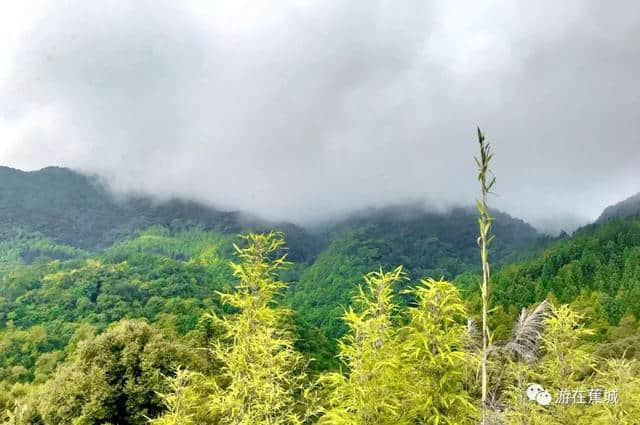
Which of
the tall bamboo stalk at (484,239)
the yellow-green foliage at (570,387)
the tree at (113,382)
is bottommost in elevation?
the tree at (113,382)

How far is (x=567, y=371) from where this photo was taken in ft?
34.0

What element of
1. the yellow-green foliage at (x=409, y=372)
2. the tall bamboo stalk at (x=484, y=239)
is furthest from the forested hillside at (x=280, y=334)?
the tall bamboo stalk at (x=484, y=239)

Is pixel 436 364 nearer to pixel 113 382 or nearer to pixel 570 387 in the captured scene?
pixel 570 387

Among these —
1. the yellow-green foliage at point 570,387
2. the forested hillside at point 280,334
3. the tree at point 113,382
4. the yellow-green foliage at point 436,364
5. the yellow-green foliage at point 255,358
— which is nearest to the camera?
the yellow-green foliage at point 436,364

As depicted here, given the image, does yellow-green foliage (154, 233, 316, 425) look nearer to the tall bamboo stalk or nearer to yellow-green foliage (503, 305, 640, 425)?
yellow-green foliage (503, 305, 640, 425)

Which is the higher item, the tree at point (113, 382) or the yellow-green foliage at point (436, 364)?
the yellow-green foliage at point (436, 364)

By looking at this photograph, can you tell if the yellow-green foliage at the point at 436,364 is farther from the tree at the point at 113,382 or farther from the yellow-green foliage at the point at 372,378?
the tree at the point at 113,382

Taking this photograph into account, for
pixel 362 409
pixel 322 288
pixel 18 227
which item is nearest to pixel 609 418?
pixel 362 409

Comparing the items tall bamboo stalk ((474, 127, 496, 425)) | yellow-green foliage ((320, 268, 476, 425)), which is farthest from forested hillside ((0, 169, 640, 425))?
tall bamboo stalk ((474, 127, 496, 425))

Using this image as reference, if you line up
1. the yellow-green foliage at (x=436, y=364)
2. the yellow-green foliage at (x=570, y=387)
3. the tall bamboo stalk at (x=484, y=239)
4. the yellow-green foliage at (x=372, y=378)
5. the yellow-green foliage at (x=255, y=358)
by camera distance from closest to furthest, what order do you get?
1. the tall bamboo stalk at (x=484, y=239)
2. the yellow-green foliage at (x=372, y=378)
3. the yellow-green foliage at (x=436, y=364)
4. the yellow-green foliage at (x=570, y=387)
5. the yellow-green foliage at (x=255, y=358)

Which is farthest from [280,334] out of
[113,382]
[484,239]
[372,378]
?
[113,382]

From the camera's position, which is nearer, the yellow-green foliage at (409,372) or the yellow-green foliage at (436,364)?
the yellow-green foliage at (409,372)

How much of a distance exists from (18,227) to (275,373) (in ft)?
717

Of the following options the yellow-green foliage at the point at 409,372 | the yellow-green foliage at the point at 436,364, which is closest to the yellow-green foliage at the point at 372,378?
the yellow-green foliage at the point at 409,372
